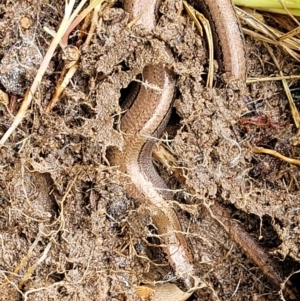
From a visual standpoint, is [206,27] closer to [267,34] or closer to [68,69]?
[267,34]

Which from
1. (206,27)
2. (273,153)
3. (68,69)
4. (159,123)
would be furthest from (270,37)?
(68,69)

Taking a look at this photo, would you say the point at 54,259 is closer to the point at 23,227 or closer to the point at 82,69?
the point at 23,227

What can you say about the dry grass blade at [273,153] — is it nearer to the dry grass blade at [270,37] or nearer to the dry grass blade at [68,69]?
the dry grass blade at [270,37]

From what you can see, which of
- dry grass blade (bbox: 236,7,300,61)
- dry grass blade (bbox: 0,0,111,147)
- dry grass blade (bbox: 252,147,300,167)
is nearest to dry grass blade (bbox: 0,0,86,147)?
dry grass blade (bbox: 0,0,111,147)

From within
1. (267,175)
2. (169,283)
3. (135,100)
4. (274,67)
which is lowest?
(169,283)

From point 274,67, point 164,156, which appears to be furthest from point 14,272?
point 274,67
